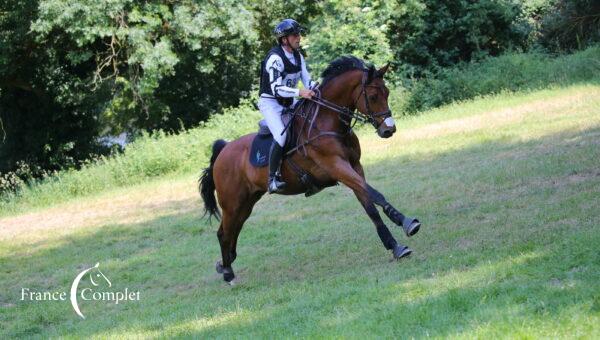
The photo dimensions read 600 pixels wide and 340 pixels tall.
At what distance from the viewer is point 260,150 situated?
37.9 ft

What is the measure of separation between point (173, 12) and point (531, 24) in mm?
14134

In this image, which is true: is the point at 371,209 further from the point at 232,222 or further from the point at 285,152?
the point at 232,222

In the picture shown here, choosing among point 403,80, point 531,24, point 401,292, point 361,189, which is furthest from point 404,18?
point 401,292

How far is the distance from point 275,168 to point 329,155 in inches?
37.4

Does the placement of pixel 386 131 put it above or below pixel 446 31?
above

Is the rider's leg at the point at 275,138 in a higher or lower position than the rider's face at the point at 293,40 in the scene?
lower

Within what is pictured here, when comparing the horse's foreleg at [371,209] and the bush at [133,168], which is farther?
the bush at [133,168]

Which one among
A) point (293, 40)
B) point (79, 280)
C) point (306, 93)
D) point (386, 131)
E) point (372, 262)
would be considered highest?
point (293, 40)

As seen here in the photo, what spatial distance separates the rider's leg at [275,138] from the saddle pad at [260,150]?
Answer: 12.2 inches

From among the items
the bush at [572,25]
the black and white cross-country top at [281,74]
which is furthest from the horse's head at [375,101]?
the bush at [572,25]

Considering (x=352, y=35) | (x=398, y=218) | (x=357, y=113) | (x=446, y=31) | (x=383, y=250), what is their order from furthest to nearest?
1. (x=446, y=31)
2. (x=352, y=35)
3. (x=383, y=250)
4. (x=357, y=113)
5. (x=398, y=218)

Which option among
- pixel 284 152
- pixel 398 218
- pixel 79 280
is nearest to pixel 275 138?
pixel 284 152

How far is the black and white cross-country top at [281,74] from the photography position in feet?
35.0

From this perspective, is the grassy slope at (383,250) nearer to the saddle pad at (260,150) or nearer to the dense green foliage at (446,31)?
the saddle pad at (260,150)
